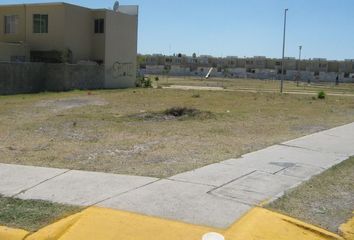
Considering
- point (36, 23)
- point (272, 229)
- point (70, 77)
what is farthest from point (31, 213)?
point (36, 23)

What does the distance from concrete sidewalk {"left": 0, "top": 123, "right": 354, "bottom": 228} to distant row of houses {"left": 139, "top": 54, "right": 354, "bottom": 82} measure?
113 metres

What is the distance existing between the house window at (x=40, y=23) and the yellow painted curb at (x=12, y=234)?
39879 mm

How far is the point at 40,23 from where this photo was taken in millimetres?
44344

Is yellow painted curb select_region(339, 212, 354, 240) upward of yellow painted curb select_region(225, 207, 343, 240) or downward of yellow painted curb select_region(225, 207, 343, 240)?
downward

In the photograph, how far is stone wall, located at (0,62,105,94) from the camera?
3585 cm

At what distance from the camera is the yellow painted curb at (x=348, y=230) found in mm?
6070

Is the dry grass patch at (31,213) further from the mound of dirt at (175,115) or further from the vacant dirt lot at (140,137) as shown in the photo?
the mound of dirt at (175,115)

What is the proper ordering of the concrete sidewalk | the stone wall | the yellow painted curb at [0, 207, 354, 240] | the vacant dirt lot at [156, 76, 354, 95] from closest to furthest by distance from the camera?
the yellow painted curb at [0, 207, 354, 240] < the concrete sidewalk < the stone wall < the vacant dirt lot at [156, 76, 354, 95]

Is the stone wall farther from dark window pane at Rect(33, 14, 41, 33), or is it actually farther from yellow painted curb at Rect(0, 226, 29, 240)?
yellow painted curb at Rect(0, 226, 29, 240)

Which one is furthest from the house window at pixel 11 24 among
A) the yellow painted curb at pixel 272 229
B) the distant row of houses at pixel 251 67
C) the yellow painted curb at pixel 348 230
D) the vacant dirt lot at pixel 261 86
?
the distant row of houses at pixel 251 67

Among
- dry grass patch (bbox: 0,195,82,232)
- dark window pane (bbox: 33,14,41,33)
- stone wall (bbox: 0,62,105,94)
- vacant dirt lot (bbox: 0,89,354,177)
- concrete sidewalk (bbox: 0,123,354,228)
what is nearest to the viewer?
dry grass patch (bbox: 0,195,82,232)

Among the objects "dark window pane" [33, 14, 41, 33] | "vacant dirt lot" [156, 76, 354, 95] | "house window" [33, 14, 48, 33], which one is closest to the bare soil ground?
"house window" [33, 14, 48, 33]

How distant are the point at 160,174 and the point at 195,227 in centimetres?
272

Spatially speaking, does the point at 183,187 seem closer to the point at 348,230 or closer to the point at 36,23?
the point at 348,230
